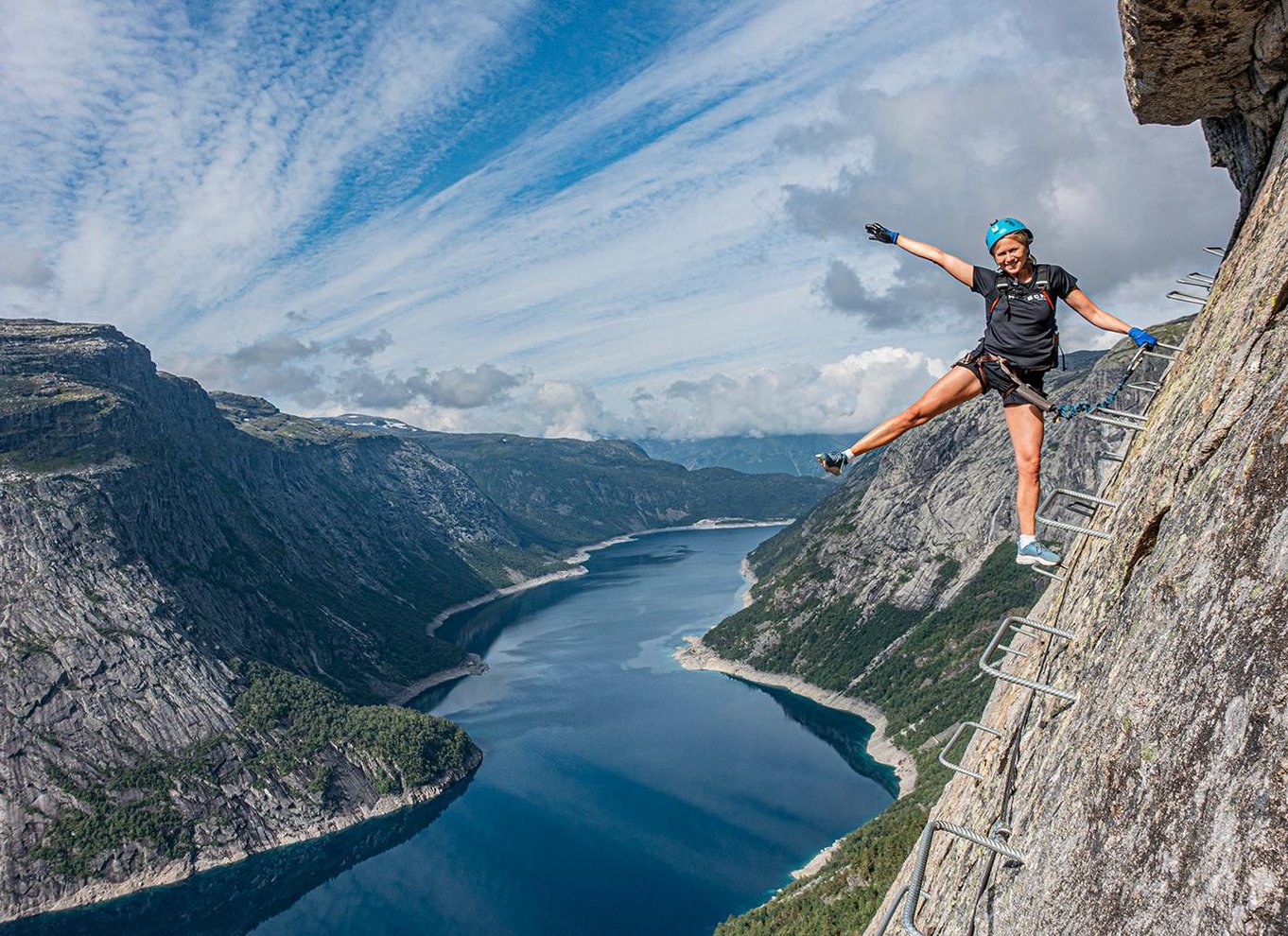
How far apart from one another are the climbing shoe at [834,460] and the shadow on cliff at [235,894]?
471ft

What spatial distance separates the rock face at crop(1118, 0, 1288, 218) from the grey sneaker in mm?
5455

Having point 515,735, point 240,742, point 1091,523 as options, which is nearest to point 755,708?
point 515,735

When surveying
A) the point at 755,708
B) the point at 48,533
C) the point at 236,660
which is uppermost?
the point at 48,533

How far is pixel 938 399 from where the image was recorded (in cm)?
1178

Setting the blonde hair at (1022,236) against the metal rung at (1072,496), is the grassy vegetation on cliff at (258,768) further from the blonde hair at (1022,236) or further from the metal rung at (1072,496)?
the blonde hair at (1022,236)

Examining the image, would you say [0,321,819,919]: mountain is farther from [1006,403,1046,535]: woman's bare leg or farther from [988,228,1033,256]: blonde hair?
[988,228,1033,256]: blonde hair

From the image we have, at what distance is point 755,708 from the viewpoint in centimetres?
19450

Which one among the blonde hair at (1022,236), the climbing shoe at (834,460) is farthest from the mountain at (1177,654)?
the climbing shoe at (834,460)

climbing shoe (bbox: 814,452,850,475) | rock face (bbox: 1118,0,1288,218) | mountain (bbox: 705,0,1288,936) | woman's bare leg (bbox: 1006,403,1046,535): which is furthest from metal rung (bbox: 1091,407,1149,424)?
climbing shoe (bbox: 814,452,850,475)

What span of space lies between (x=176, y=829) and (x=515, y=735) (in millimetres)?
68095

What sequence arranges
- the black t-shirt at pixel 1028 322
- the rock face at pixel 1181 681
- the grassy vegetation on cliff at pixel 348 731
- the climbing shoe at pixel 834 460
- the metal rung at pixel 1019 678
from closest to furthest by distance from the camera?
the rock face at pixel 1181 681 < the metal rung at pixel 1019 678 < the black t-shirt at pixel 1028 322 < the climbing shoe at pixel 834 460 < the grassy vegetation on cliff at pixel 348 731

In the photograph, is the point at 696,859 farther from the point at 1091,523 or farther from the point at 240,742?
the point at 1091,523

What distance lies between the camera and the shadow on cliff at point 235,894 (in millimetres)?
124938

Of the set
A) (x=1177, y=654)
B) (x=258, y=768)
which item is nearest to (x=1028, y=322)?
(x=1177, y=654)
